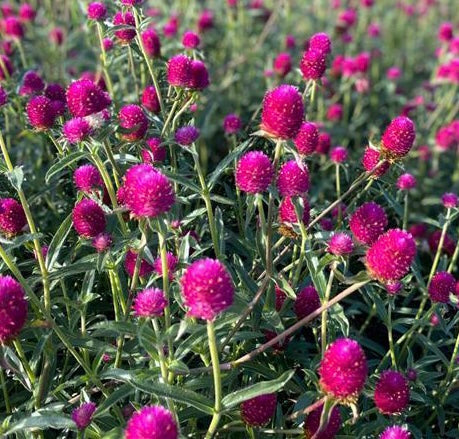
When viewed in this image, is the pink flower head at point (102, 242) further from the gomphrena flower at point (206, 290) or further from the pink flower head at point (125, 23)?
the pink flower head at point (125, 23)

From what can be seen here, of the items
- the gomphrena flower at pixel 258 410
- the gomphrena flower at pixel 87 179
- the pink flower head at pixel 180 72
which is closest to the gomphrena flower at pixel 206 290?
the gomphrena flower at pixel 258 410

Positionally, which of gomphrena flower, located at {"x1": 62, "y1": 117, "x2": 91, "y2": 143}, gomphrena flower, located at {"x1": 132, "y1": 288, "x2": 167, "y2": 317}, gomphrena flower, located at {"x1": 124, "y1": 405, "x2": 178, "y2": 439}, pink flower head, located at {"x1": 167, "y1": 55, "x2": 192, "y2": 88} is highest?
pink flower head, located at {"x1": 167, "y1": 55, "x2": 192, "y2": 88}

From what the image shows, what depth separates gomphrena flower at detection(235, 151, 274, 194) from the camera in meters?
1.79

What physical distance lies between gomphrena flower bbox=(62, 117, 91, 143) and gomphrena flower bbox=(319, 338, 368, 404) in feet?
3.23

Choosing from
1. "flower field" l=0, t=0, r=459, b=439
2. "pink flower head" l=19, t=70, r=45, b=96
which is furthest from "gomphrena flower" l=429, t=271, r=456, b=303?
"pink flower head" l=19, t=70, r=45, b=96

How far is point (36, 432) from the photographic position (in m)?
1.84

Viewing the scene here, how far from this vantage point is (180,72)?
7.69ft

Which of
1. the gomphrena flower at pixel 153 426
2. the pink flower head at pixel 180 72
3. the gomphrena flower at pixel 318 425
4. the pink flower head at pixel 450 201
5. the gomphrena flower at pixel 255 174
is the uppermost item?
the pink flower head at pixel 180 72

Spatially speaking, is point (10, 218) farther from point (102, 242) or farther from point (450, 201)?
point (450, 201)

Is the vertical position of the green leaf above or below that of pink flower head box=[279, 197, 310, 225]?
below

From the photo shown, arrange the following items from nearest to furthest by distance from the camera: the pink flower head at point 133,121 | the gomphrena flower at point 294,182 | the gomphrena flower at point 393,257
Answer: the gomphrena flower at point 393,257
the gomphrena flower at point 294,182
the pink flower head at point 133,121

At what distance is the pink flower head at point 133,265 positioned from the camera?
2.00 m

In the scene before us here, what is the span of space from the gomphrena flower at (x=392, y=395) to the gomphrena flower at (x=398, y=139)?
2.37 ft

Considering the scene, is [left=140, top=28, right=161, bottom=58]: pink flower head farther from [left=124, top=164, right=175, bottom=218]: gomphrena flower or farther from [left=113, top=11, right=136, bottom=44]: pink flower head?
[left=124, top=164, right=175, bottom=218]: gomphrena flower
